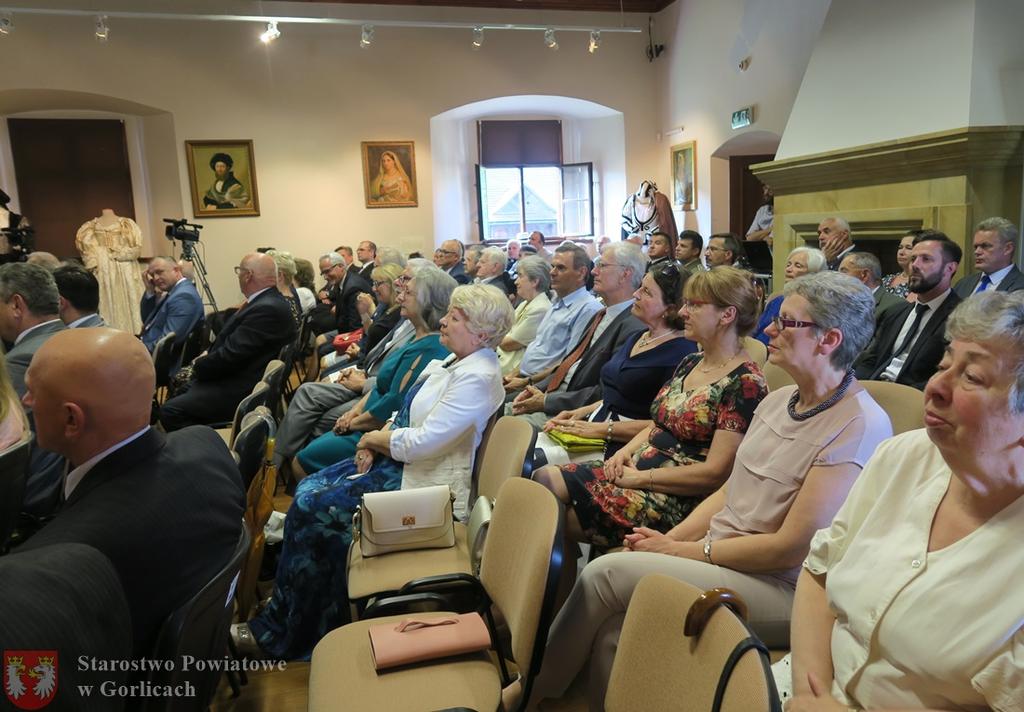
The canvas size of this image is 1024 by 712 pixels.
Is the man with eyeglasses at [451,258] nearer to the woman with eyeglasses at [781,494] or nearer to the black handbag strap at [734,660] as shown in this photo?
the woman with eyeglasses at [781,494]

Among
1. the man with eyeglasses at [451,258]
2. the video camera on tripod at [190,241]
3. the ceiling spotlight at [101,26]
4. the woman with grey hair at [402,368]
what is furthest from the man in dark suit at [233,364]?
the ceiling spotlight at [101,26]

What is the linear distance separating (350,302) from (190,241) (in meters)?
2.53

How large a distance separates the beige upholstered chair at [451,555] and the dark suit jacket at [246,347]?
6.94 ft

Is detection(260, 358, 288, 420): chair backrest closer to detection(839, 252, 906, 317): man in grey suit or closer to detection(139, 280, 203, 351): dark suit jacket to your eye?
detection(139, 280, 203, 351): dark suit jacket

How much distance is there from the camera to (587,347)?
390 cm

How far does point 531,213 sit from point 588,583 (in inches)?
401

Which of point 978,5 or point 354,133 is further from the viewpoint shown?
point 354,133

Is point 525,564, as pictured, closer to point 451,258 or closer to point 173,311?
point 173,311

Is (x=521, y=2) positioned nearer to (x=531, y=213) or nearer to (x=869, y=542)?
(x=531, y=213)

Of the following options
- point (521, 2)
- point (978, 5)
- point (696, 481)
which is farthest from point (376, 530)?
point (521, 2)

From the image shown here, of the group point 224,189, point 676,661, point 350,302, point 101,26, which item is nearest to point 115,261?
point 224,189

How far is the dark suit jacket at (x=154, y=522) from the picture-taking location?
135cm

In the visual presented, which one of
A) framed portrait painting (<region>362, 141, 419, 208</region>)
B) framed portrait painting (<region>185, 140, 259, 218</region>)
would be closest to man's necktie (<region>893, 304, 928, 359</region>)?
framed portrait painting (<region>362, 141, 419, 208</region>)

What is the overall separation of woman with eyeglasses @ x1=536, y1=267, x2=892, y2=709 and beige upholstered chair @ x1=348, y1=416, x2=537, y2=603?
1.37 feet
